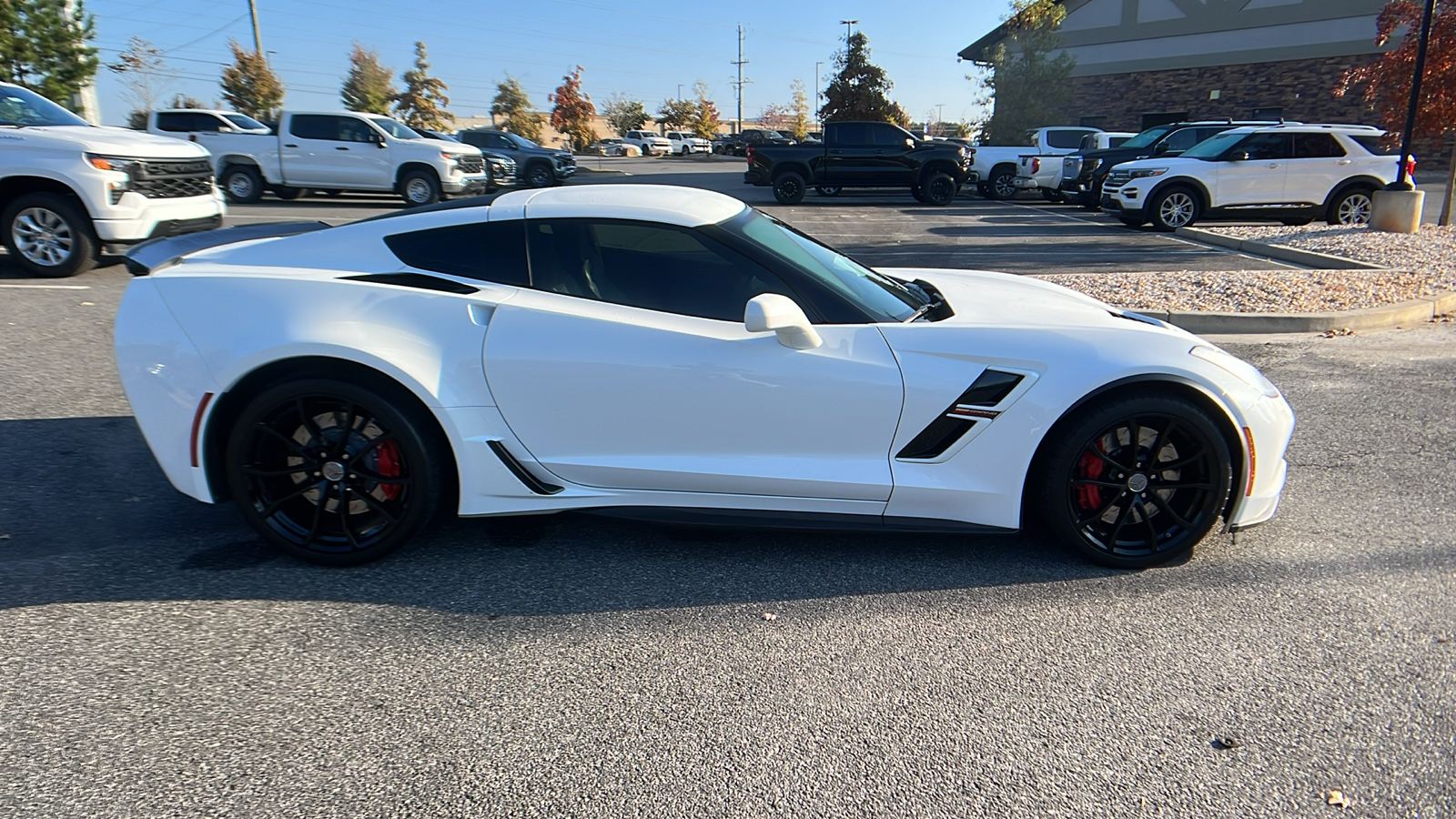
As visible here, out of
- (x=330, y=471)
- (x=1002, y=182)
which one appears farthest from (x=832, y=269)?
(x=1002, y=182)

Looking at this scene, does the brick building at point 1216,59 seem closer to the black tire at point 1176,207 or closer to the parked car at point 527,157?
the black tire at point 1176,207

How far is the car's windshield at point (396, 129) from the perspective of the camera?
58.3ft

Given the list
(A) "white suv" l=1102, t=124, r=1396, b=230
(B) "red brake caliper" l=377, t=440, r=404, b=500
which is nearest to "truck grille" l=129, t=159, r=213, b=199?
(B) "red brake caliper" l=377, t=440, r=404, b=500

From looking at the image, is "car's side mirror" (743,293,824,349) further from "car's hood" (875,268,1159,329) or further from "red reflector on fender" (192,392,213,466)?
"red reflector on fender" (192,392,213,466)

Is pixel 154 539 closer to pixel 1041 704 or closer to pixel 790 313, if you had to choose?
pixel 790 313

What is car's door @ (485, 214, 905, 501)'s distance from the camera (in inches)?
127

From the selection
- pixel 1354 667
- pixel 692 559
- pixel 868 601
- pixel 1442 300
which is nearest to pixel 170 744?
pixel 692 559

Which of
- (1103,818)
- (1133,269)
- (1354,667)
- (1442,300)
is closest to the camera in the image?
(1103,818)

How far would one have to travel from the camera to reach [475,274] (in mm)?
3426

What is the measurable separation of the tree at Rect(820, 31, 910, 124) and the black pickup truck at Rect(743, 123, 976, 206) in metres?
16.9

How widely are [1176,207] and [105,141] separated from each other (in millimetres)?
14676

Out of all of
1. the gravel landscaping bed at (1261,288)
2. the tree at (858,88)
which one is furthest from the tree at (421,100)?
the gravel landscaping bed at (1261,288)

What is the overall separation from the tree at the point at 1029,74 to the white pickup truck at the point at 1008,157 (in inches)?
475

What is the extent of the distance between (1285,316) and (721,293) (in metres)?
6.59
